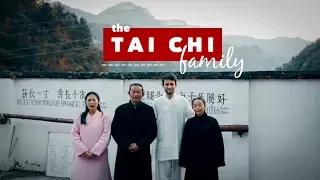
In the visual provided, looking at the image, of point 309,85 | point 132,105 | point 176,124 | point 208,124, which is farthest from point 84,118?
point 309,85

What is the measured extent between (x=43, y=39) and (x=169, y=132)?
18027mm

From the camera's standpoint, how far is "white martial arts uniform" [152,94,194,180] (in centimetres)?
368

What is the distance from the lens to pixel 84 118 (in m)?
3.60

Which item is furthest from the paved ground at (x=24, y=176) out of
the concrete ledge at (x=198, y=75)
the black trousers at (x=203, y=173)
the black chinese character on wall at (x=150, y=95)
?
the black trousers at (x=203, y=173)

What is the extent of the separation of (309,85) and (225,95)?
1002 millimetres

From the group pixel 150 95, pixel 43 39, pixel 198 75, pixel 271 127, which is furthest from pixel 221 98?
pixel 43 39

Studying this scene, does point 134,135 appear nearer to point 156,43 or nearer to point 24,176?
point 24,176

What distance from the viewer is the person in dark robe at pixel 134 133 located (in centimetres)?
355

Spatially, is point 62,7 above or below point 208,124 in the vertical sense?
above

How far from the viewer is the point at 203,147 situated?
137 inches

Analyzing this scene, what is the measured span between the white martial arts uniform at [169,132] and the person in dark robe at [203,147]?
0.65ft

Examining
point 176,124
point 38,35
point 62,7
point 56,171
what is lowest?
point 56,171

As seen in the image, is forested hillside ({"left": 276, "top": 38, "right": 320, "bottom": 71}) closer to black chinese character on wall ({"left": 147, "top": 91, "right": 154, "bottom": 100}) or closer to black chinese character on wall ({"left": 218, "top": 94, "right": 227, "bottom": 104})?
black chinese character on wall ({"left": 218, "top": 94, "right": 227, "bottom": 104})

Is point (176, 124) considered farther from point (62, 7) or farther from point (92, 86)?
point (62, 7)
